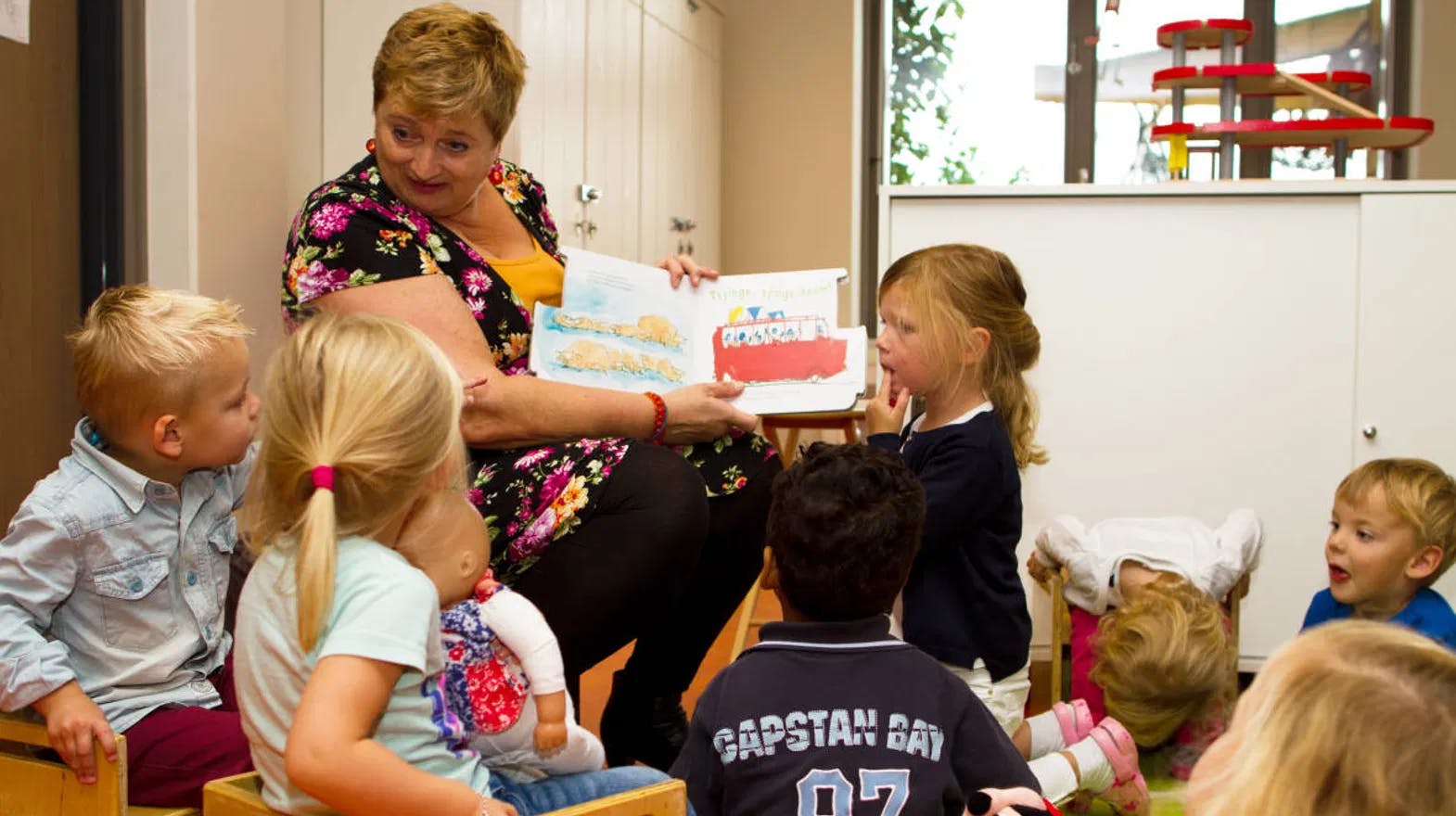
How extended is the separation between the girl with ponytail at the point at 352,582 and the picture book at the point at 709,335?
80 cm

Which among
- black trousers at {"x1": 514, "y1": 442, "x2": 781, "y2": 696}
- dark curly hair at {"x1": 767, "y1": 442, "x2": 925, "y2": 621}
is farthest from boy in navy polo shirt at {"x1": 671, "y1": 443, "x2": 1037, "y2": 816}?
black trousers at {"x1": 514, "y1": 442, "x2": 781, "y2": 696}

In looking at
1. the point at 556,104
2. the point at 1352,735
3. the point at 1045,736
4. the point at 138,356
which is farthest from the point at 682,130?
the point at 1352,735

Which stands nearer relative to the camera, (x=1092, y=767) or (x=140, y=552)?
(x=140, y=552)

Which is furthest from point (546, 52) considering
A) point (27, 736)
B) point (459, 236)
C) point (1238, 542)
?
point (27, 736)

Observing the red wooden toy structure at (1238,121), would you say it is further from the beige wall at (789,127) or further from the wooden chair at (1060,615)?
the beige wall at (789,127)

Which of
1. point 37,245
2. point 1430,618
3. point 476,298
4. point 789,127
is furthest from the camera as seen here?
point 789,127

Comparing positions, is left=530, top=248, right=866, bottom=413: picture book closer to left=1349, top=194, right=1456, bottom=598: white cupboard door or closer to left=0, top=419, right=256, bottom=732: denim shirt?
left=0, top=419, right=256, bottom=732: denim shirt

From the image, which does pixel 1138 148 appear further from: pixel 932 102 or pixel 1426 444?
pixel 1426 444

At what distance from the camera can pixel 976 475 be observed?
6.89ft

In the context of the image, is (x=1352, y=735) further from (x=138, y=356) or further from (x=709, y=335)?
(x=709, y=335)

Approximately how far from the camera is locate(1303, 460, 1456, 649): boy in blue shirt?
2354 millimetres

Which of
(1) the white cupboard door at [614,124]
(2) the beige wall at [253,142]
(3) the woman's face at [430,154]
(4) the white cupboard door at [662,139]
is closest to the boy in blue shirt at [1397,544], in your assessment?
(3) the woman's face at [430,154]

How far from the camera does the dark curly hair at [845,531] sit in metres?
1.50

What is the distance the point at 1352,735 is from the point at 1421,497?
68.2 inches
